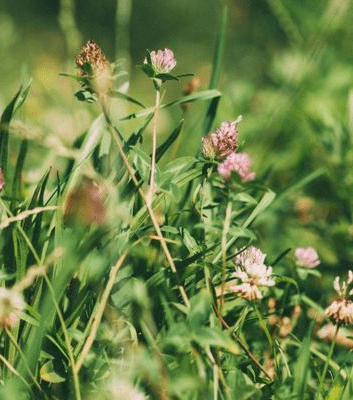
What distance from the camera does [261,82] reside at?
308 centimetres

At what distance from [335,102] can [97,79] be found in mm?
1502

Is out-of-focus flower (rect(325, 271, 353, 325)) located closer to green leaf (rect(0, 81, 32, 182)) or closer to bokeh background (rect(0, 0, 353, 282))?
bokeh background (rect(0, 0, 353, 282))

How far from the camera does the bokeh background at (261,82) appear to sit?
180 centimetres

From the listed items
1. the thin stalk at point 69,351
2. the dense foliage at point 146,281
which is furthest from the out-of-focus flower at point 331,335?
the thin stalk at point 69,351

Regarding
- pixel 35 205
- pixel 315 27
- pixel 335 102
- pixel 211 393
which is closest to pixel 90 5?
pixel 315 27

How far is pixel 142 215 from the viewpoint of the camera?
3.80 feet

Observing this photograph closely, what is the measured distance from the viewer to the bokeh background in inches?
70.9

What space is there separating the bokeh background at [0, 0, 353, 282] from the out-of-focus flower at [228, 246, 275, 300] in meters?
0.40

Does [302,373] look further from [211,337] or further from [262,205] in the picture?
[262,205]

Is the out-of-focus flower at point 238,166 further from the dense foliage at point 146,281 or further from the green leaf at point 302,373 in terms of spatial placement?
the green leaf at point 302,373

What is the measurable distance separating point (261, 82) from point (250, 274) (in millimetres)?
2156

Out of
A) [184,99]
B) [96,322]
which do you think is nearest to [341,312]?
[96,322]

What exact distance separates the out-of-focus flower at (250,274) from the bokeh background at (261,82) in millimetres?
401

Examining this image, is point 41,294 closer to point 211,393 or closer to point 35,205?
point 35,205
